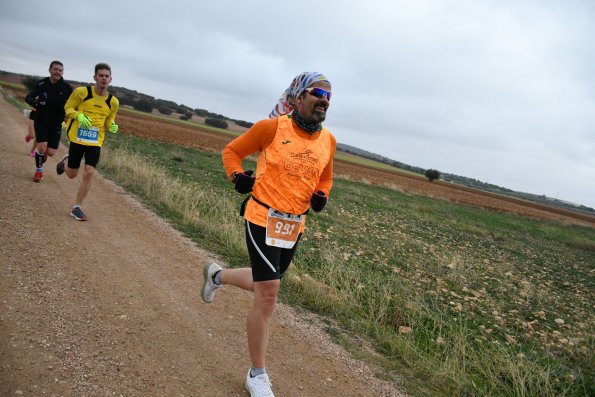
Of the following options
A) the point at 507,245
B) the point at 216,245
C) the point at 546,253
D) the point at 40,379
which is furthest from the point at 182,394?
the point at 546,253

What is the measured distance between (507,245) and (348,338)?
15600 millimetres

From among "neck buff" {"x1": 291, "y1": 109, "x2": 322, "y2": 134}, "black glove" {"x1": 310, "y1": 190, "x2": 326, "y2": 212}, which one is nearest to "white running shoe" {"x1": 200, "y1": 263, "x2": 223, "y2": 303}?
"black glove" {"x1": 310, "y1": 190, "x2": 326, "y2": 212}

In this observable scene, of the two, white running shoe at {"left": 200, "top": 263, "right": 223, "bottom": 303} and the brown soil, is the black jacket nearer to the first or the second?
white running shoe at {"left": 200, "top": 263, "right": 223, "bottom": 303}

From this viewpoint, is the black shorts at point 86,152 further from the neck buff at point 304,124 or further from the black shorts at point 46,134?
the neck buff at point 304,124

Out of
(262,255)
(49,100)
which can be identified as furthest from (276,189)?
(49,100)

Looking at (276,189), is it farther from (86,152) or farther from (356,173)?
(356,173)

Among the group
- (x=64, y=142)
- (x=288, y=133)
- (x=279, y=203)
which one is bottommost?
(x=64, y=142)

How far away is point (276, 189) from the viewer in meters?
2.96

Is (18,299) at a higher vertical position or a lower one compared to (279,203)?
lower

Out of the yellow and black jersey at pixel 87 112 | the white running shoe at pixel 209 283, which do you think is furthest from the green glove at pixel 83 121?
the white running shoe at pixel 209 283

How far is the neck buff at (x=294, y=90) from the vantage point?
2965 mm

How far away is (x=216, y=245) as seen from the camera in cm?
684

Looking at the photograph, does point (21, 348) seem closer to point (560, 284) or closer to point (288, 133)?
point (288, 133)

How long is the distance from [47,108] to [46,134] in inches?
22.2
